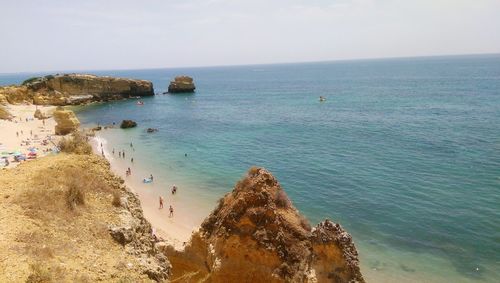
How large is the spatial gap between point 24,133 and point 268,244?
60.1 m

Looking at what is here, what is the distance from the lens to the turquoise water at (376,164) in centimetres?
2650

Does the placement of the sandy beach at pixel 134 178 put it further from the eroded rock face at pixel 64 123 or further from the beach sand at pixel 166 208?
the eroded rock face at pixel 64 123

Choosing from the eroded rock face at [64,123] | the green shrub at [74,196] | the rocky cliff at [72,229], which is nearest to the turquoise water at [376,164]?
the eroded rock face at [64,123]

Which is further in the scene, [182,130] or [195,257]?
[182,130]

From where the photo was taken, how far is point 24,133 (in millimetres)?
60719

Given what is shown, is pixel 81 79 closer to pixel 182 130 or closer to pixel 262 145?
pixel 182 130

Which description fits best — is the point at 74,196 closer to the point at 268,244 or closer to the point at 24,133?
the point at 268,244

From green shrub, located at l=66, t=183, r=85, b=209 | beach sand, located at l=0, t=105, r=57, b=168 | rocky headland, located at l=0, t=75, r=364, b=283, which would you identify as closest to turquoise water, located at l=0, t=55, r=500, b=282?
beach sand, located at l=0, t=105, r=57, b=168

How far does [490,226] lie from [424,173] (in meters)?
12.0

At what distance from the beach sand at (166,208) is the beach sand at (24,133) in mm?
11206

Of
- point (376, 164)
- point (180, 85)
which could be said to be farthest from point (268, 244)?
point (180, 85)

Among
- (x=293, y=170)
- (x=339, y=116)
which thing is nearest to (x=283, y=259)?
(x=293, y=170)

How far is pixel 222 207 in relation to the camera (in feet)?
43.7

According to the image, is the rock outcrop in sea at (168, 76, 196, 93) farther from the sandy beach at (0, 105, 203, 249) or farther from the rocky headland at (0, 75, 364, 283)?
the rocky headland at (0, 75, 364, 283)
